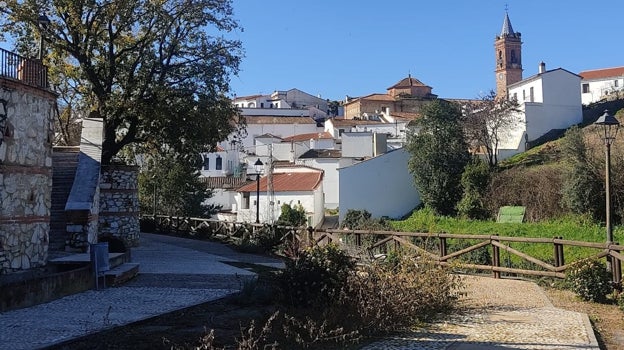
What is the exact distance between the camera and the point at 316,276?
8711 mm

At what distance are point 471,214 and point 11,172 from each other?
1163 inches

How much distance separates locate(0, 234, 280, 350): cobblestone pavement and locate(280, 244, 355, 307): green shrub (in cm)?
182

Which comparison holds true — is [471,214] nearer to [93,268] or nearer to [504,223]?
[504,223]

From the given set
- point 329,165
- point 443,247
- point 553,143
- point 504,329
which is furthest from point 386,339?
point 329,165

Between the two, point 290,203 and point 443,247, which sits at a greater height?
point 290,203

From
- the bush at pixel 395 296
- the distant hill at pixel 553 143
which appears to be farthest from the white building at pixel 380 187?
the bush at pixel 395 296

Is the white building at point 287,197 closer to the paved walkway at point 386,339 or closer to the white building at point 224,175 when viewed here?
the white building at point 224,175

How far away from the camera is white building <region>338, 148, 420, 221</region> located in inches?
1625

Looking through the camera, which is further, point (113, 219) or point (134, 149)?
point (134, 149)

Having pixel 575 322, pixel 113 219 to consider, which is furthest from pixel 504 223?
pixel 575 322

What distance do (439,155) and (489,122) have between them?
7421mm

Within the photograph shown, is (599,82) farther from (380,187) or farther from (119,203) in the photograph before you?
(119,203)

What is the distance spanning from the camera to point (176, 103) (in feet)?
72.3

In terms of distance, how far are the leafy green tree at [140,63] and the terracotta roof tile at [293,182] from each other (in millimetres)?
22044
